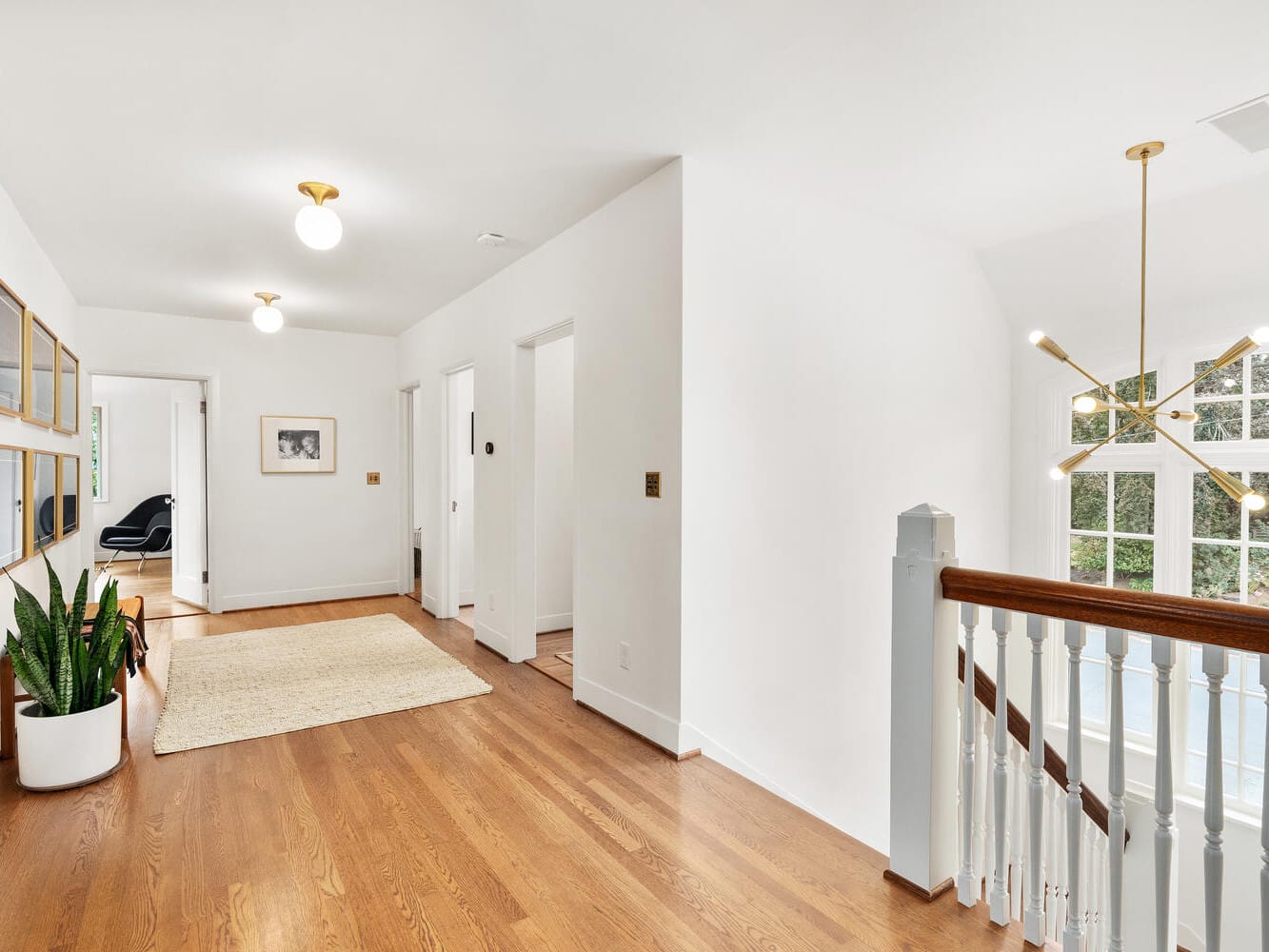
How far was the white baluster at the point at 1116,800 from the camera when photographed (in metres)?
1.46

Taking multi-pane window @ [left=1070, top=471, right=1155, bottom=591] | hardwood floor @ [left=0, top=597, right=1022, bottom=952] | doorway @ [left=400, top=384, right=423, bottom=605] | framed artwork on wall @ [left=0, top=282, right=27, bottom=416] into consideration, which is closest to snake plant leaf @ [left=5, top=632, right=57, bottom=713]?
hardwood floor @ [left=0, top=597, right=1022, bottom=952]

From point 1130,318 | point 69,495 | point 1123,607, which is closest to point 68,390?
point 69,495

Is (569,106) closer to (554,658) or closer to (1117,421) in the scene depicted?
(554,658)

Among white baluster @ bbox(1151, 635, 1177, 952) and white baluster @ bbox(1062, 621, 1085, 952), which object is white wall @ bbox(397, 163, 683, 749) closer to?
white baluster @ bbox(1062, 621, 1085, 952)

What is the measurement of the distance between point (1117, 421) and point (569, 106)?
12.5ft

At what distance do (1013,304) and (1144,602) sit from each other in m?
3.65

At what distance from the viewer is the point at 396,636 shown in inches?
193

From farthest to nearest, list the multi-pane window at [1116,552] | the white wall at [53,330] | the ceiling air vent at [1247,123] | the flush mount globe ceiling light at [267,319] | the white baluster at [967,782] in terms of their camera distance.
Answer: the flush mount globe ceiling light at [267,319]
the multi-pane window at [1116,552]
the white wall at [53,330]
the ceiling air vent at [1247,123]
the white baluster at [967,782]

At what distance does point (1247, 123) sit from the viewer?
8.72ft

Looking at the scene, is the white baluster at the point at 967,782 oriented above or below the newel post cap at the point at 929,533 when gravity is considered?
below

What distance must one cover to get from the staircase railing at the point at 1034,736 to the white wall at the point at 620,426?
3.82ft

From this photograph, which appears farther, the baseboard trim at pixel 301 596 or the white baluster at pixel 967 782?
the baseboard trim at pixel 301 596

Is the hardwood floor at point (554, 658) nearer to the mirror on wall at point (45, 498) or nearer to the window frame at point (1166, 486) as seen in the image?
the mirror on wall at point (45, 498)

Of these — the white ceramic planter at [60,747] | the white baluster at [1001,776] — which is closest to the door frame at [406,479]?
the white ceramic planter at [60,747]
